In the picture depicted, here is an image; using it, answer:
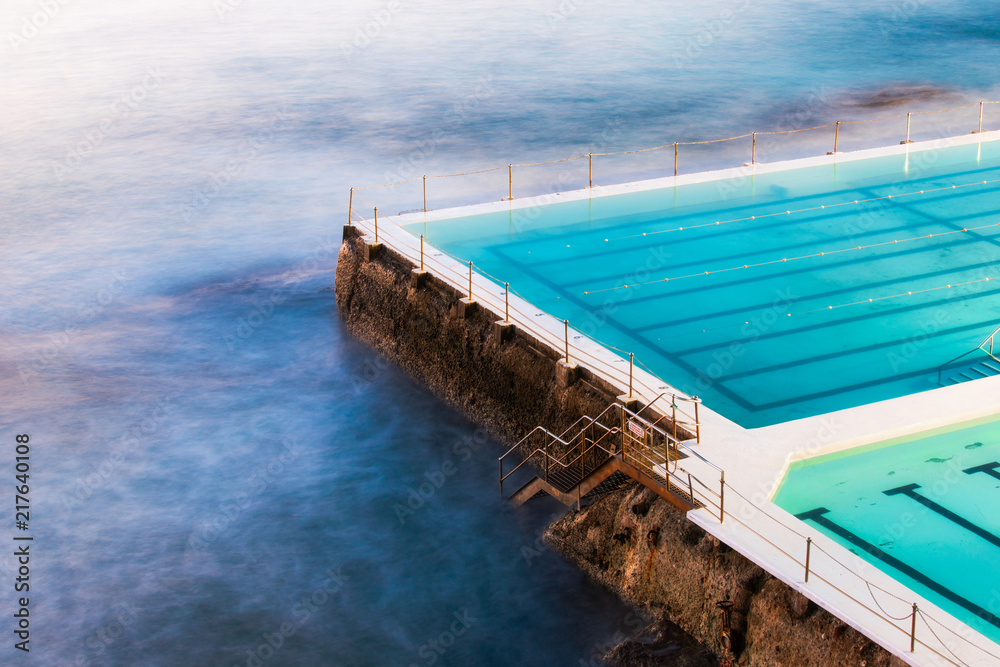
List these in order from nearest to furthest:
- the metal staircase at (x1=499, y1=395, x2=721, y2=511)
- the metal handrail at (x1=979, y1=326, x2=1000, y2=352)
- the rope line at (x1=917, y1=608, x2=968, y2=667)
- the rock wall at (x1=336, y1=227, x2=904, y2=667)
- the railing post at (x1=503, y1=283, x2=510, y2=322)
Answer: the rope line at (x1=917, y1=608, x2=968, y2=667)
the rock wall at (x1=336, y1=227, x2=904, y2=667)
the metal staircase at (x1=499, y1=395, x2=721, y2=511)
the metal handrail at (x1=979, y1=326, x2=1000, y2=352)
the railing post at (x1=503, y1=283, x2=510, y2=322)

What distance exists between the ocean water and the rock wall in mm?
316

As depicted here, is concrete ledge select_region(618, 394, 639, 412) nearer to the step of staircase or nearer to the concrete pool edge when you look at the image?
the step of staircase

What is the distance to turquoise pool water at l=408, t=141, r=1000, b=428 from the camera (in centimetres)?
986

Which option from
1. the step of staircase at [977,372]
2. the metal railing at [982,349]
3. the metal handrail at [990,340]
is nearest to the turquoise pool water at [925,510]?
the step of staircase at [977,372]

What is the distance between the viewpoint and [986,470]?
792cm

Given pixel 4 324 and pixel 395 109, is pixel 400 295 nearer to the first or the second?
pixel 4 324

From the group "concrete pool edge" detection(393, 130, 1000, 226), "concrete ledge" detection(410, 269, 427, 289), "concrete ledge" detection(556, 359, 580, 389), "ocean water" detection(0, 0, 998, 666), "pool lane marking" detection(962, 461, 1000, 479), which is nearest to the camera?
"pool lane marking" detection(962, 461, 1000, 479)

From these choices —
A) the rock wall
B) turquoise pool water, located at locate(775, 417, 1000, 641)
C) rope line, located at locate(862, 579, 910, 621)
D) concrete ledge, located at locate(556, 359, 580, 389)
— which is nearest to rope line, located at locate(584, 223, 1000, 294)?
the rock wall

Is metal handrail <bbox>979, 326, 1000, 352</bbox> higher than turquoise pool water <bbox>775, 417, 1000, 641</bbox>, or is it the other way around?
metal handrail <bbox>979, 326, 1000, 352</bbox>

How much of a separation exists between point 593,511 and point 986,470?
9.32ft

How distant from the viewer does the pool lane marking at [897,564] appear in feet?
21.2


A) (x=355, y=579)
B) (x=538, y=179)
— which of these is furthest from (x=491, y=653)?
(x=538, y=179)

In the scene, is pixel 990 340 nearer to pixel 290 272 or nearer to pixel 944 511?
pixel 944 511

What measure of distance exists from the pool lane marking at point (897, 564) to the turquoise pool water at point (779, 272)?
5.47 ft
